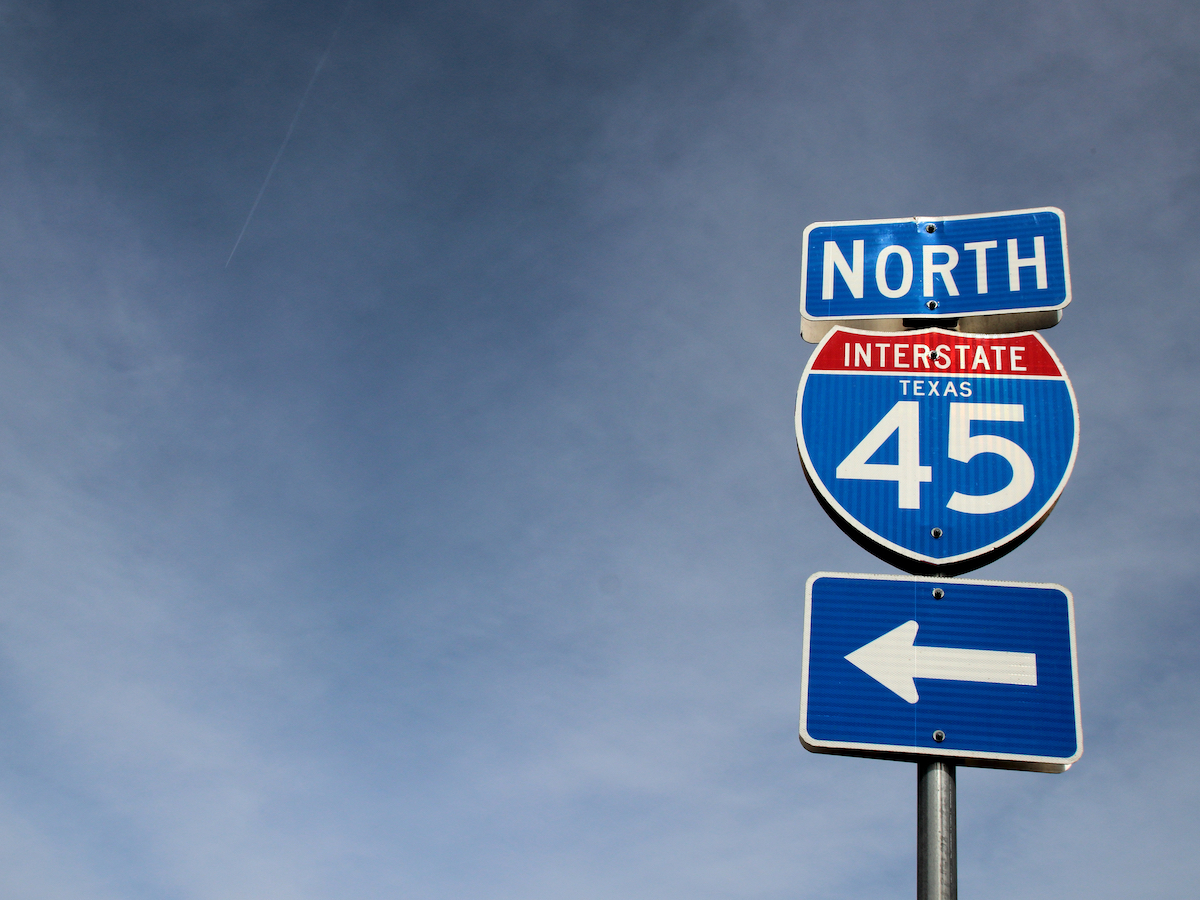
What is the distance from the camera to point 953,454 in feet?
12.1

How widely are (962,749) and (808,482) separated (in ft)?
3.86

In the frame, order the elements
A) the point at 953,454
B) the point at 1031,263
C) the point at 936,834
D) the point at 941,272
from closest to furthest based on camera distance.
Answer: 1. the point at 936,834
2. the point at 953,454
3. the point at 1031,263
4. the point at 941,272

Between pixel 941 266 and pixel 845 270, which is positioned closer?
pixel 941 266

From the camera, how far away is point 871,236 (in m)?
4.32

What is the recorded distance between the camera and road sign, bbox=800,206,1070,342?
4000mm

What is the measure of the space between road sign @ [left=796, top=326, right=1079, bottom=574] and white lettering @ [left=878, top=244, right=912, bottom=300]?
242 mm

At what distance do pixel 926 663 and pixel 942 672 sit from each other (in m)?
0.06

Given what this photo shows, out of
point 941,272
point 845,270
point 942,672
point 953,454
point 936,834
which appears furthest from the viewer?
point 845,270

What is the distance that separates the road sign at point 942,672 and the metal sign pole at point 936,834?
8 cm

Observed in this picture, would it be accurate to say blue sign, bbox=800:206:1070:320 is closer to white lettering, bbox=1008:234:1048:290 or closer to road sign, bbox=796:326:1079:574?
white lettering, bbox=1008:234:1048:290

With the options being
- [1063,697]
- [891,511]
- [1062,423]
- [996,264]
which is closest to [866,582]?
[891,511]

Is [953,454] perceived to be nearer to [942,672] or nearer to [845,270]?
[942,672]

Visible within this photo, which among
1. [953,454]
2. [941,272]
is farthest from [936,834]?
[941,272]

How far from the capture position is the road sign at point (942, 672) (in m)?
3.22
